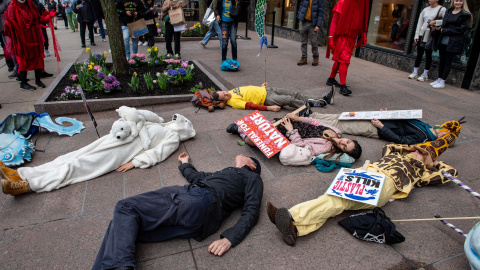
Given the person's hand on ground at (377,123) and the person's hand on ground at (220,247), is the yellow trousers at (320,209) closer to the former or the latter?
the person's hand on ground at (220,247)

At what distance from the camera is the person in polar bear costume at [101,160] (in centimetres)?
323

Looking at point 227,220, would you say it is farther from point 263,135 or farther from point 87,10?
point 87,10

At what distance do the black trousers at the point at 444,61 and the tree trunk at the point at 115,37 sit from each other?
698 centimetres

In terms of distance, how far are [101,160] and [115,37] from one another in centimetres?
374

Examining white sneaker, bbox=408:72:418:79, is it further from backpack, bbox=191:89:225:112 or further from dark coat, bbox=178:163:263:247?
dark coat, bbox=178:163:263:247

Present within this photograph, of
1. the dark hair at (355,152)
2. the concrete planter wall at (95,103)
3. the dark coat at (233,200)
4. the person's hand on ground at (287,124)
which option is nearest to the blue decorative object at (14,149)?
the concrete planter wall at (95,103)

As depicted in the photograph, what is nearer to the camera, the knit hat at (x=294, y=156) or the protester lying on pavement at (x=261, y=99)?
the knit hat at (x=294, y=156)

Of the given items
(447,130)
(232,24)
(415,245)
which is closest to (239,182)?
(415,245)

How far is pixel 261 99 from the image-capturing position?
18.1 feet

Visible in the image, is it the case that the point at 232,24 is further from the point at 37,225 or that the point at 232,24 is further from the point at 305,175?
the point at 37,225

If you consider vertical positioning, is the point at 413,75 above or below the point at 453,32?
below

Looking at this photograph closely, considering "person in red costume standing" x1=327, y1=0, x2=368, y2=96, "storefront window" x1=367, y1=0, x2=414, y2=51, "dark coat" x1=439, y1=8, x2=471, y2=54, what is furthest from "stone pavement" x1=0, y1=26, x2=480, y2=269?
"storefront window" x1=367, y1=0, x2=414, y2=51

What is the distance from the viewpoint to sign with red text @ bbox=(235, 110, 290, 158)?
3746 mm

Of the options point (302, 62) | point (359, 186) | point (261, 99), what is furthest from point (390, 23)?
point (359, 186)
